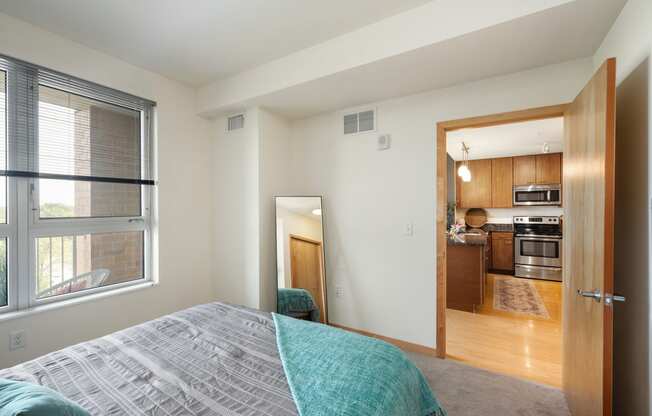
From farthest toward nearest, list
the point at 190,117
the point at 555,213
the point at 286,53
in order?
1. the point at 555,213
2. the point at 190,117
3. the point at 286,53

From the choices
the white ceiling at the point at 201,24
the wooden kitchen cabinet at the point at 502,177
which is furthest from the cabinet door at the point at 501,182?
the white ceiling at the point at 201,24

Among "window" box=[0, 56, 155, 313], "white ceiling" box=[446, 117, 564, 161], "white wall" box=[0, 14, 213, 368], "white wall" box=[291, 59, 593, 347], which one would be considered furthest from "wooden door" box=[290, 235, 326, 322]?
"white ceiling" box=[446, 117, 564, 161]

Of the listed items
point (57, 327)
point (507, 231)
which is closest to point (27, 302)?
Result: point (57, 327)

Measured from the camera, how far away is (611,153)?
1312 millimetres

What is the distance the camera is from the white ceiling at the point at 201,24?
1847mm

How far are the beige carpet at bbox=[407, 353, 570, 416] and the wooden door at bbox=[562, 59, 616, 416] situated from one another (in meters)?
0.14

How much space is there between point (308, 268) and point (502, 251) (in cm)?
483

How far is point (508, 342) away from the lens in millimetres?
2873

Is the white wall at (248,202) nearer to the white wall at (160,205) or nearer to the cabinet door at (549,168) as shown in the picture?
the white wall at (160,205)

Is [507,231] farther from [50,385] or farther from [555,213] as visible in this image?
[50,385]

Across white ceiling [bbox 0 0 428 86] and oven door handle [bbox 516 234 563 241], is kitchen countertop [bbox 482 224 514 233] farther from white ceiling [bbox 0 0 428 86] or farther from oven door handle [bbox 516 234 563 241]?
white ceiling [bbox 0 0 428 86]

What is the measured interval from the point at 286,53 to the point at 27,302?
2.67 m

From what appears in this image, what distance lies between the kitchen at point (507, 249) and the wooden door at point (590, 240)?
77 centimetres

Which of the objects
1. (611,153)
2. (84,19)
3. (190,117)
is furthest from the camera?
(190,117)
